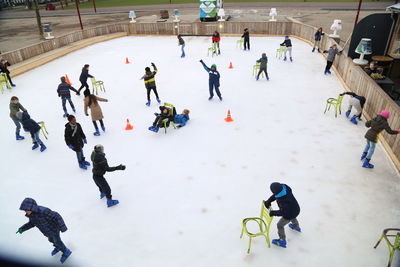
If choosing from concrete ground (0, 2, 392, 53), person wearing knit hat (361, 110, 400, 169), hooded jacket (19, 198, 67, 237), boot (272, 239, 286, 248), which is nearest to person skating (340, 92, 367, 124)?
person wearing knit hat (361, 110, 400, 169)

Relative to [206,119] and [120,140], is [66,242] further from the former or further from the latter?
[206,119]

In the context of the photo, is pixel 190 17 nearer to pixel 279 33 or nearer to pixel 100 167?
pixel 279 33

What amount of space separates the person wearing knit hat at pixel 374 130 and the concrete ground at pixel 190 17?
20890mm

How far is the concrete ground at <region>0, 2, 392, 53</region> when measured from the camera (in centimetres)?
3001

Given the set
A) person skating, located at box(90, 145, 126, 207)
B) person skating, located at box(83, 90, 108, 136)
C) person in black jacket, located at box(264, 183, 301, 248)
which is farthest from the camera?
person skating, located at box(83, 90, 108, 136)

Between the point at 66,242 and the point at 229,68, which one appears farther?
the point at 229,68

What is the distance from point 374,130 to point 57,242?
7.54m

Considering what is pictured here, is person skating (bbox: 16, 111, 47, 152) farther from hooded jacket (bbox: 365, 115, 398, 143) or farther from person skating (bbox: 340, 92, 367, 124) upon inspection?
person skating (bbox: 340, 92, 367, 124)

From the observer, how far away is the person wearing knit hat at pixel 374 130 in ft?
22.7

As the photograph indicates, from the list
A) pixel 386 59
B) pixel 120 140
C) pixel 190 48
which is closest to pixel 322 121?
pixel 386 59

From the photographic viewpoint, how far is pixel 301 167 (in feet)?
25.2

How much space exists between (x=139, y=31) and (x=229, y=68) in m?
13.0

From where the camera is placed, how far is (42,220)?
16.1ft

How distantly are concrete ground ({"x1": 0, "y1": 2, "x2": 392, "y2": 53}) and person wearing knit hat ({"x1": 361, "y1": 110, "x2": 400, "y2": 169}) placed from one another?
20890 millimetres
